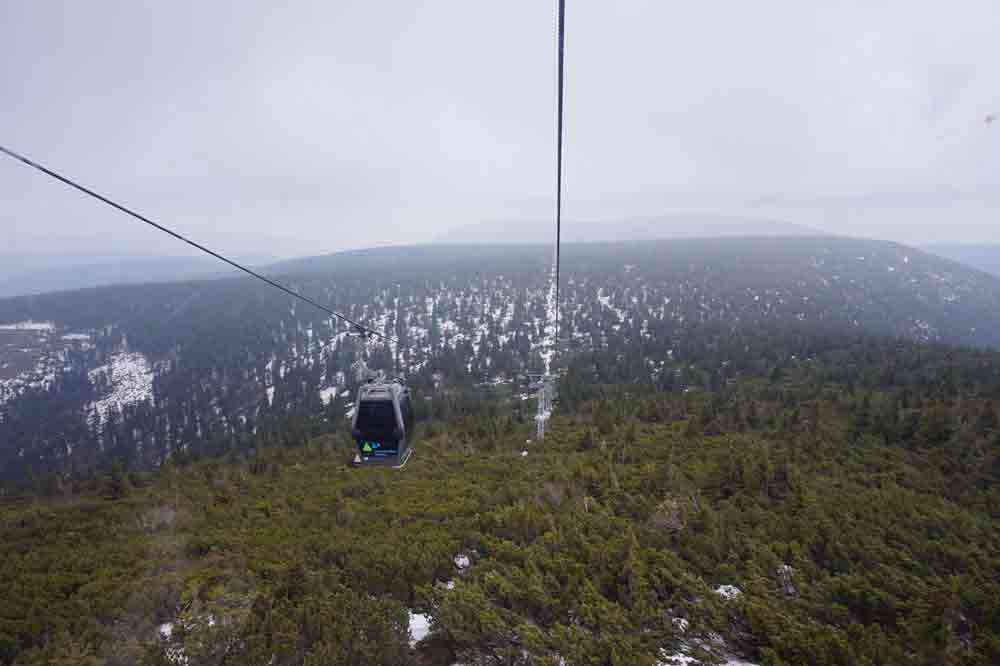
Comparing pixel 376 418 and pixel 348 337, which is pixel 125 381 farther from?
pixel 376 418

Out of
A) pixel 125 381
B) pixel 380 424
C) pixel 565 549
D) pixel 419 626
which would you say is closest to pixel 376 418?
pixel 380 424

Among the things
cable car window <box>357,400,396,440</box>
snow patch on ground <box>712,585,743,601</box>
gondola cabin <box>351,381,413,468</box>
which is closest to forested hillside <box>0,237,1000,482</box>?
gondola cabin <box>351,381,413,468</box>

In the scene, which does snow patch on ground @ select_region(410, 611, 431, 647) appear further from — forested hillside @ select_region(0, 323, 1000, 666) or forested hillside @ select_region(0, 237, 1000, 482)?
forested hillside @ select_region(0, 237, 1000, 482)

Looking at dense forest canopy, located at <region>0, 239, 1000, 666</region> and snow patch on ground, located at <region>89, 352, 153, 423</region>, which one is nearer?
dense forest canopy, located at <region>0, 239, 1000, 666</region>

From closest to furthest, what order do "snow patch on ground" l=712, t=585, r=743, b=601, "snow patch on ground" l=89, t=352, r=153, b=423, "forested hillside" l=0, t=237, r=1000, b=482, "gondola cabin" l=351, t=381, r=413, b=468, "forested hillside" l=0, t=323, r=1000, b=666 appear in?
"forested hillside" l=0, t=323, r=1000, b=666
"gondola cabin" l=351, t=381, r=413, b=468
"snow patch on ground" l=712, t=585, r=743, b=601
"forested hillside" l=0, t=237, r=1000, b=482
"snow patch on ground" l=89, t=352, r=153, b=423

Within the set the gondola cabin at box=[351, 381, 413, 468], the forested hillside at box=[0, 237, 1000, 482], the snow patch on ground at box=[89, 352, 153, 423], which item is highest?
the gondola cabin at box=[351, 381, 413, 468]

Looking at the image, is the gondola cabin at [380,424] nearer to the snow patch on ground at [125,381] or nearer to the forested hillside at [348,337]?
the forested hillside at [348,337]

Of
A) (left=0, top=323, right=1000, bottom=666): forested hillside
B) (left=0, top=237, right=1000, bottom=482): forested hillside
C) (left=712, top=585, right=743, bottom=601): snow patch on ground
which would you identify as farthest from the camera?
(left=0, top=237, right=1000, bottom=482): forested hillside
